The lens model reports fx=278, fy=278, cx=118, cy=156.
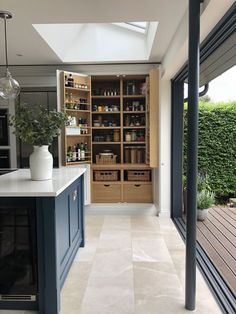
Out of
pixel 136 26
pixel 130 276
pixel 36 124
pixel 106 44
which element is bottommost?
pixel 130 276

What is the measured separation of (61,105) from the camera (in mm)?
4461

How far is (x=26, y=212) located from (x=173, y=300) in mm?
1393

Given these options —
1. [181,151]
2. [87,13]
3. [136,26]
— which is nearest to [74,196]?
[87,13]

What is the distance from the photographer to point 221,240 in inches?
138

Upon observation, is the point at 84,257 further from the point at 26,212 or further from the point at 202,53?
the point at 202,53

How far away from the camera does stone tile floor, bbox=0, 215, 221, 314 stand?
2.22m

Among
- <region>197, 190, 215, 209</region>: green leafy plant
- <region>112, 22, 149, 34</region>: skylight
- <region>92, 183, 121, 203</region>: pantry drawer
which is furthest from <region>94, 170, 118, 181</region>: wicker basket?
<region>112, 22, 149, 34</region>: skylight

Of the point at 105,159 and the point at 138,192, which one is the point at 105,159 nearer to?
the point at 105,159

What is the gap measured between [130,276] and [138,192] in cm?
233

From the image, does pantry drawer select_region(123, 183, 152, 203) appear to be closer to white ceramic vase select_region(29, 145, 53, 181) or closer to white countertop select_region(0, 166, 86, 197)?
white countertop select_region(0, 166, 86, 197)

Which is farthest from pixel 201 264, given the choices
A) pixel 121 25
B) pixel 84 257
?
pixel 121 25

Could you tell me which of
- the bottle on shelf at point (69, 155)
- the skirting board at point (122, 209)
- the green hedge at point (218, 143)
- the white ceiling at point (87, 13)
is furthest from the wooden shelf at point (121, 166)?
the white ceiling at point (87, 13)

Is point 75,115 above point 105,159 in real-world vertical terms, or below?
above

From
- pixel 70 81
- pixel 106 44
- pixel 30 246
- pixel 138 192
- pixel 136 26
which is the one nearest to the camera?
pixel 30 246
